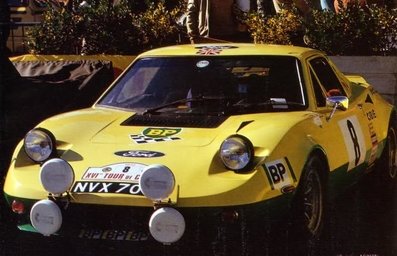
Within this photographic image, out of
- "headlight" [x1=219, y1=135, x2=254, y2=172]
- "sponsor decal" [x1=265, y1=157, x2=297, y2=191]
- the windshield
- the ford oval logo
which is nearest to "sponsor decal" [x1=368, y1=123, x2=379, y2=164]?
the windshield

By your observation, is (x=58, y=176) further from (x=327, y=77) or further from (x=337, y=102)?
(x=327, y=77)

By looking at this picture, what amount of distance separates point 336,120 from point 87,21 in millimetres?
5851

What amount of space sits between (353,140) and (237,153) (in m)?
1.61

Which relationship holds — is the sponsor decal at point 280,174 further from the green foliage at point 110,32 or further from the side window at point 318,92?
the green foliage at point 110,32

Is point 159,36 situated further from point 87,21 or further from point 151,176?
point 151,176

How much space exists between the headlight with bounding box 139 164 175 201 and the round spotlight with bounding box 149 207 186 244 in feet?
0.30

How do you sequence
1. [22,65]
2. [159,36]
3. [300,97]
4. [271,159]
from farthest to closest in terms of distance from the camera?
[159,36] → [22,65] → [300,97] → [271,159]

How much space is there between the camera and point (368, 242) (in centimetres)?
512

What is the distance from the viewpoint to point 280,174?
4.33 meters

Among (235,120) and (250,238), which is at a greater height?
(235,120)

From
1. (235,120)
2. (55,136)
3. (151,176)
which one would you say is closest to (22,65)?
(55,136)

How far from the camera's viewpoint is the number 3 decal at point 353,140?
5.47m

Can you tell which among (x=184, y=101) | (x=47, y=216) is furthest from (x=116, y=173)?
(x=184, y=101)

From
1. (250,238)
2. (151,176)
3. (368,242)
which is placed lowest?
(368,242)
